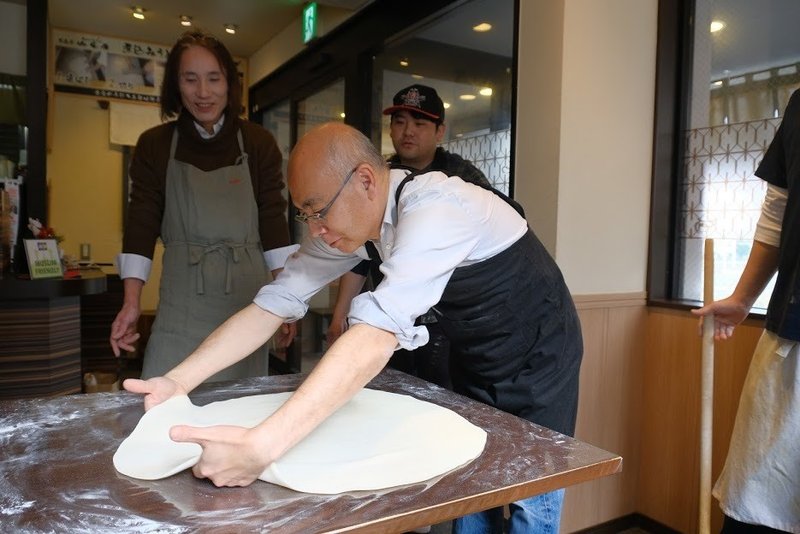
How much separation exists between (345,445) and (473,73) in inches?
87.8

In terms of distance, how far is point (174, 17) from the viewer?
4.70 m

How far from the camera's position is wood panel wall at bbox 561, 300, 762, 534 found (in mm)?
2211

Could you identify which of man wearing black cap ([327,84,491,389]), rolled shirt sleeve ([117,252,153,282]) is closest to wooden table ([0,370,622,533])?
rolled shirt sleeve ([117,252,153,282])

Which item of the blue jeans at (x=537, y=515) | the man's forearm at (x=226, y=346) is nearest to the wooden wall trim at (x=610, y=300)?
the blue jeans at (x=537, y=515)

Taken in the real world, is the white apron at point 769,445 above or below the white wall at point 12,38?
below

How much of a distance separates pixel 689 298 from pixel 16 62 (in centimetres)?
346

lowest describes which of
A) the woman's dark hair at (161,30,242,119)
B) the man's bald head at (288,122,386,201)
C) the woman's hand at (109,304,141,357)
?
A: the woman's hand at (109,304,141,357)

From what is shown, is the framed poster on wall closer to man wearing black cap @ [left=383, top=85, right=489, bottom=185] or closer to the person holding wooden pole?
man wearing black cap @ [left=383, top=85, right=489, bottom=185]

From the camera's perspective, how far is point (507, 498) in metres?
0.85

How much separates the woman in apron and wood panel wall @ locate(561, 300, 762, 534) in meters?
1.22

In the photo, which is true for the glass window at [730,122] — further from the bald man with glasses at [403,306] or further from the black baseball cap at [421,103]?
the bald man with glasses at [403,306]

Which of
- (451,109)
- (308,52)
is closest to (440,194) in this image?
(451,109)

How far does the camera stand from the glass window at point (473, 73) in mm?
2559

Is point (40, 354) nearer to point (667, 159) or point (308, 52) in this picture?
point (667, 159)
